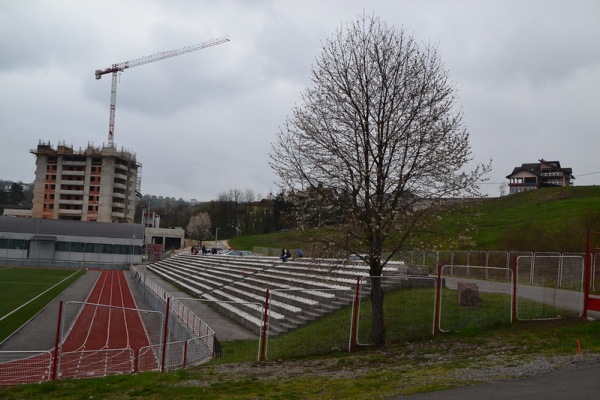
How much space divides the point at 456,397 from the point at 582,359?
13.1ft

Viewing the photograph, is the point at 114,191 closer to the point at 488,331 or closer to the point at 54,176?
the point at 54,176

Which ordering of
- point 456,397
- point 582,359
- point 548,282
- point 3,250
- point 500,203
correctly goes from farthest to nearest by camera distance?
point 3,250 < point 500,203 < point 548,282 < point 582,359 < point 456,397

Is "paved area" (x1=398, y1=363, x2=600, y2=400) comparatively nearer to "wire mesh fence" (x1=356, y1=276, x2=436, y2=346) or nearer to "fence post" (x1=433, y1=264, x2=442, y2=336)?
"fence post" (x1=433, y1=264, x2=442, y2=336)

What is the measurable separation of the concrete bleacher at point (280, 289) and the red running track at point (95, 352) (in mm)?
3063

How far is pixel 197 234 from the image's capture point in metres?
132

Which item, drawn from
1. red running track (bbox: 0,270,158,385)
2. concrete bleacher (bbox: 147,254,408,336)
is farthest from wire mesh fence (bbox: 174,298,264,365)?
red running track (bbox: 0,270,158,385)

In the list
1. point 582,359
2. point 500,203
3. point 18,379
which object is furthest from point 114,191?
point 582,359

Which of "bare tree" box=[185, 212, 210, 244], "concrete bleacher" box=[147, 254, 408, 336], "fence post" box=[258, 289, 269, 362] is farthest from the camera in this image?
"bare tree" box=[185, 212, 210, 244]

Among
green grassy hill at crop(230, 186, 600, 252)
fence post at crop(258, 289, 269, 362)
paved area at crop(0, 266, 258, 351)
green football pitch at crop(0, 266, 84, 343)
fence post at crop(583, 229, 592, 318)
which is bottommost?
green football pitch at crop(0, 266, 84, 343)

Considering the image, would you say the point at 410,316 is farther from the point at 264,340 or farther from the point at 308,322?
the point at 308,322

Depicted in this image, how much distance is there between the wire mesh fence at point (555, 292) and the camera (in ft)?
51.0

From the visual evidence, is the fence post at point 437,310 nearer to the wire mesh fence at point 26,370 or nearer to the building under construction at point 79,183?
the wire mesh fence at point 26,370

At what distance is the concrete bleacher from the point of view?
18.9m

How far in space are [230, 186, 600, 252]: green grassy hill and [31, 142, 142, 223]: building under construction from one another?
40.7 metres
